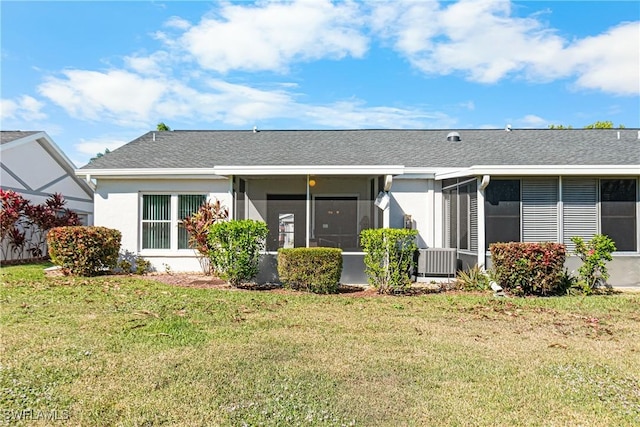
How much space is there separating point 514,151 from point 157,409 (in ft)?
40.0

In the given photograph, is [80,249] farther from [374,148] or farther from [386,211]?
[374,148]

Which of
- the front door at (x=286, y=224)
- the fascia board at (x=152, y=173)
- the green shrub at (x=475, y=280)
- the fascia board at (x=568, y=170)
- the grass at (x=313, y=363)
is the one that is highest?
the fascia board at (x=152, y=173)

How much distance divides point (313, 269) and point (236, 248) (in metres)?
1.73

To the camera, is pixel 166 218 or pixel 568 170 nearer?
pixel 568 170

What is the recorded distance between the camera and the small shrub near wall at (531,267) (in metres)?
9.03

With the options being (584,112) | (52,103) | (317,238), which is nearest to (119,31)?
(52,103)

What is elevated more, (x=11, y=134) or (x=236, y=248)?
(x=11, y=134)

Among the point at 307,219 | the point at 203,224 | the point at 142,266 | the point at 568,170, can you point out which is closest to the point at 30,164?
the point at 142,266

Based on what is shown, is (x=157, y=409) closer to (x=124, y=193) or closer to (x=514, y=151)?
(x=124, y=193)

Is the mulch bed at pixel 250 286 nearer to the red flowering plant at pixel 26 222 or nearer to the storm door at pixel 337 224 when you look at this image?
the storm door at pixel 337 224

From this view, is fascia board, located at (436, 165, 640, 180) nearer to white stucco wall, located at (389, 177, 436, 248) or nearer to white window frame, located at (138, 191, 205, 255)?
white stucco wall, located at (389, 177, 436, 248)

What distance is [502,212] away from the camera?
1018 centimetres

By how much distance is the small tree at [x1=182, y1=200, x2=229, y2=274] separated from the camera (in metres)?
11.4

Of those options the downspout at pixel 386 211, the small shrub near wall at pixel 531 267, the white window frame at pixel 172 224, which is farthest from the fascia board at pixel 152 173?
the small shrub near wall at pixel 531 267
